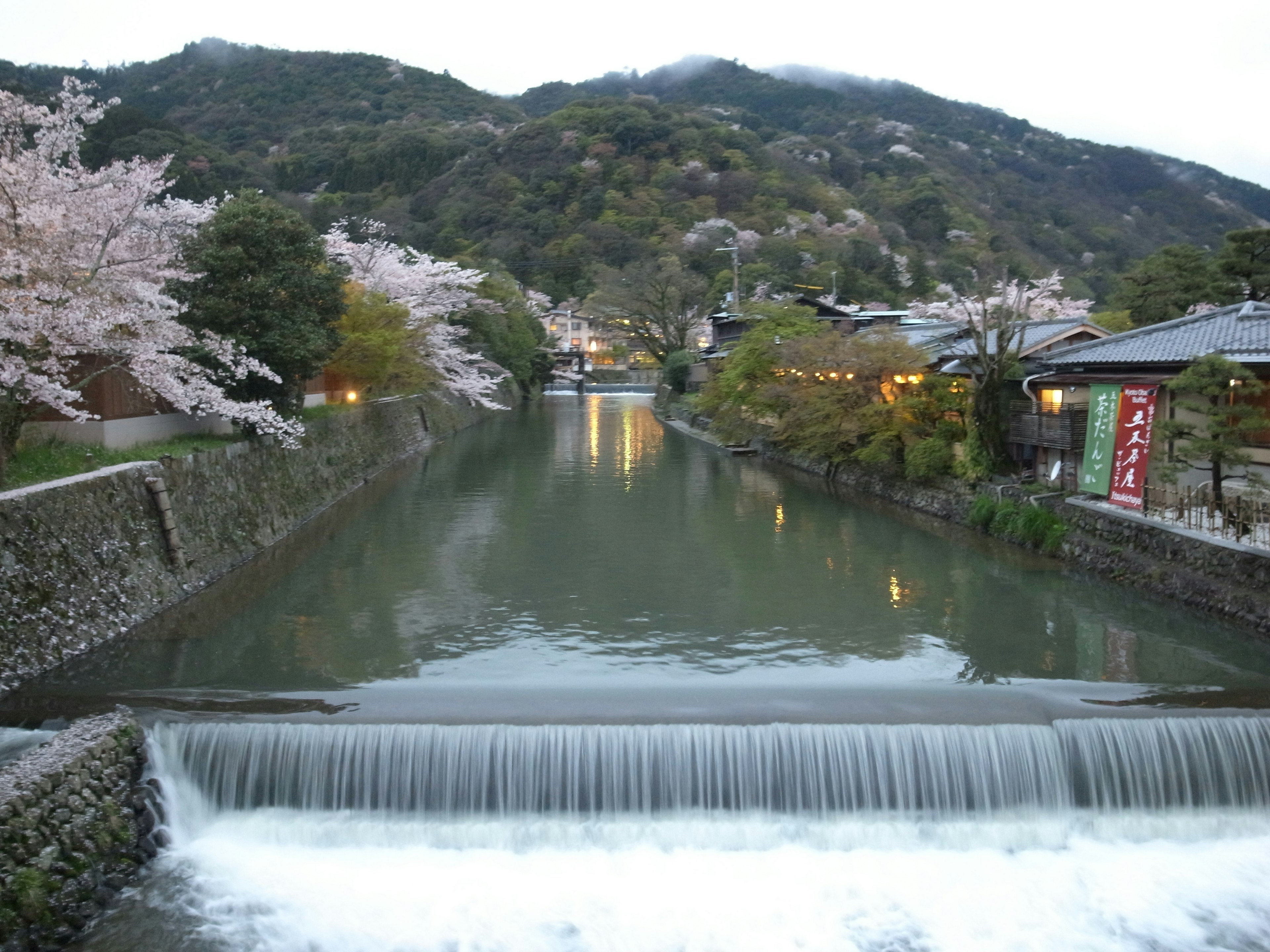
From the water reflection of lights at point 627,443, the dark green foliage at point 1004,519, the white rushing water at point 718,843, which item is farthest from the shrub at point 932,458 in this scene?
the white rushing water at point 718,843

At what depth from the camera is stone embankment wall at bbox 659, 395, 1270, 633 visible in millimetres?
12828

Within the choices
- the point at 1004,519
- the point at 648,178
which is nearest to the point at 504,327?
the point at 1004,519

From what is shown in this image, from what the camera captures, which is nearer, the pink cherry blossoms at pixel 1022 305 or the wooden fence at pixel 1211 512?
the wooden fence at pixel 1211 512

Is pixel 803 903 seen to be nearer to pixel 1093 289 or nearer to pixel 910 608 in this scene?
pixel 910 608

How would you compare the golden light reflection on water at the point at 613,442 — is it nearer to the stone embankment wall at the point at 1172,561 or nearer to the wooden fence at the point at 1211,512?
the stone embankment wall at the point at 1172,561

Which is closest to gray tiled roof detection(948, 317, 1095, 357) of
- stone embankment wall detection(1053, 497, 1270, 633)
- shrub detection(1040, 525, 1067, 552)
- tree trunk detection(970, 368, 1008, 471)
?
tree trunk detection(970, 368, 1008, 471)

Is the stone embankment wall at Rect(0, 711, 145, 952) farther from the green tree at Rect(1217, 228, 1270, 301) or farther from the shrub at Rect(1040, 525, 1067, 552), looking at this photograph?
the green tree at Rect(1217, 228, 1270, 301)

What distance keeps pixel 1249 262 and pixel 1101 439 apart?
52.2 feet

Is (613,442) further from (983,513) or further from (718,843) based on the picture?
(718,843)

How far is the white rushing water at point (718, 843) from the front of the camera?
7.91 metres

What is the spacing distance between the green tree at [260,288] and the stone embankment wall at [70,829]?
35.1ft

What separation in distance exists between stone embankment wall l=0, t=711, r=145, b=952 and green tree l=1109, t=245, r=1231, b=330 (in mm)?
29201

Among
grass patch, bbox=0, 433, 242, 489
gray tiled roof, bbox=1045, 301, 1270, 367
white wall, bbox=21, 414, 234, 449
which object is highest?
gray tiled roof, bbox=1045, 301, 1270, 367

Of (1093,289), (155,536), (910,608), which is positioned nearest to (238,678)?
(155,536)
